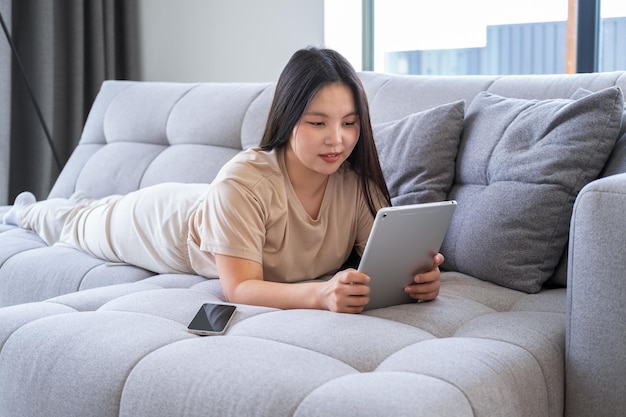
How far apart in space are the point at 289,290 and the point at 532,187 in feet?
1.87

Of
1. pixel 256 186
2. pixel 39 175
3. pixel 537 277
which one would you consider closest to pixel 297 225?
pixel 256 186

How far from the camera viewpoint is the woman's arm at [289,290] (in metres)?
1.55

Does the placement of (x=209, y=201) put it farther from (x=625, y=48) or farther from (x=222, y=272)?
(x=625, y=48)

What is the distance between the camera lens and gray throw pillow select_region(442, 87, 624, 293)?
178 cm

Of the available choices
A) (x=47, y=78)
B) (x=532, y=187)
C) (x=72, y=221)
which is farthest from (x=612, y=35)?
(x=47, y=78)

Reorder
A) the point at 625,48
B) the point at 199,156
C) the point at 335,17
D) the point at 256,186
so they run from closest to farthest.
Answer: the point at 256,186, the point at 199,156, the point at 625,48, the point at 335,17

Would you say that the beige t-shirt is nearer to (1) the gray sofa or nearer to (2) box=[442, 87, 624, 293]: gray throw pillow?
(1) the gray sofa

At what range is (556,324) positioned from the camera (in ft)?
5.12

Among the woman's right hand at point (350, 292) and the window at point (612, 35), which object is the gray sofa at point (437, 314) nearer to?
the woman's right hand at point (350, 292)

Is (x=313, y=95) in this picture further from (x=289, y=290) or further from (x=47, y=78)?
(x=47, y=78)

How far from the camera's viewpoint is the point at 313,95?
177cm

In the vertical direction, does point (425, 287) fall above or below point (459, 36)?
below

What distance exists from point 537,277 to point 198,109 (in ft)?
4.75

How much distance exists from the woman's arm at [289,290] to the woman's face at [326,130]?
25 cm
